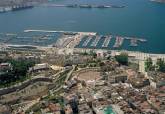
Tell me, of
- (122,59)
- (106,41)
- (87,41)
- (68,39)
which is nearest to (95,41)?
(87,41)

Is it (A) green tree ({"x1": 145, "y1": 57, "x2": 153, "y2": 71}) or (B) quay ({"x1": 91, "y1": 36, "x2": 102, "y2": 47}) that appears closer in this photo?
(A) green tree ({"x1": 145, "y1": 57, "x2": 153, "y2": 71})

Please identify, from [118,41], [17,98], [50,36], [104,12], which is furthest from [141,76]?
[104,12]

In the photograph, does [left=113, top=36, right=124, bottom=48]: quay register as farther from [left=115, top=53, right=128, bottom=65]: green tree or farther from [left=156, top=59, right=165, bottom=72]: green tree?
[left=156, top=59, right=165, bottom=72]: green tree

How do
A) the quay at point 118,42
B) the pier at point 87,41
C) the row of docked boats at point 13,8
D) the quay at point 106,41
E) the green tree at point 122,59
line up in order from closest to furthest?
the green tree at point 122,59 → the quay at point 118,42 → the quay at point 106,41 → the pier at point 87,41 → the row of docked boats at point 13,8

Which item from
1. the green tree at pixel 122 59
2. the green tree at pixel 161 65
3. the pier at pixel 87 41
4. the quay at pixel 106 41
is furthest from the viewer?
the pier at pixel 87 41

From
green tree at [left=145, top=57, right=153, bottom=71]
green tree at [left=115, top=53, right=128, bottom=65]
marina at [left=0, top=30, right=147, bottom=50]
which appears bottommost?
marina at [left=0, top=30, right=147, bottom=50]

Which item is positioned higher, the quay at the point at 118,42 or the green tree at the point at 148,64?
the green tree at the point at 148,64

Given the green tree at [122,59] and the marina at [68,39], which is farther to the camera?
the marina at [68,39]

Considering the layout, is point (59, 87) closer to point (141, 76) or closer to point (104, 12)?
point (141, 76)

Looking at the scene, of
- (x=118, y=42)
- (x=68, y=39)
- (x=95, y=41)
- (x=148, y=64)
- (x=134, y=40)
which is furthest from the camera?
(x=68, y=39)

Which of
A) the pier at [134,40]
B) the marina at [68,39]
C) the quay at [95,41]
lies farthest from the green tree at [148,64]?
the quay at [95,41]

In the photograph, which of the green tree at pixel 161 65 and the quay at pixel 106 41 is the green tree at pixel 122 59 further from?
the quay at pixel 106 41

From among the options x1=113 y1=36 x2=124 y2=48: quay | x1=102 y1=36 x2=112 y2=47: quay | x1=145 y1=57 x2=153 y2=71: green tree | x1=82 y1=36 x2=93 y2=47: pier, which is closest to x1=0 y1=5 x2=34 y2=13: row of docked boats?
x1=82 y1=36 x2=93 y2=47: pier

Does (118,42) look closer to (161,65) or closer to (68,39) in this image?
(68,39)
